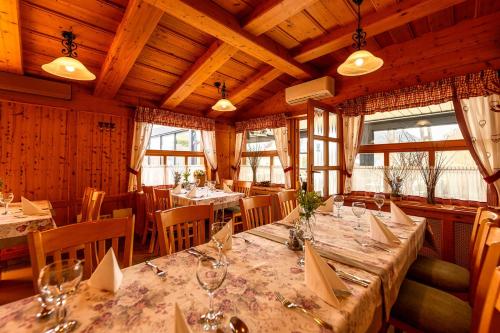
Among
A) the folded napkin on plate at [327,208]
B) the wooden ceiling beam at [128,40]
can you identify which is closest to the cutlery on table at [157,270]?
the folded napkin on plate at [327,208]

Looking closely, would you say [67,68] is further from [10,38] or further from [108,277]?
[108,277]

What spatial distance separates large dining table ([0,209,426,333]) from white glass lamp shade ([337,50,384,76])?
4.45 ft

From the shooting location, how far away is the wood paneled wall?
2.82 metres

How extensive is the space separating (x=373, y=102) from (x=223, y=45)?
6.79 ft

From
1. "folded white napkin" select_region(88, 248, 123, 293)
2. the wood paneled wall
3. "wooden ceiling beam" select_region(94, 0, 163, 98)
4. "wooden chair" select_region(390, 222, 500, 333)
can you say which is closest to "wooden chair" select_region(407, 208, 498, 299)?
"wooden chair" select_region(390, 222, 500, 333)

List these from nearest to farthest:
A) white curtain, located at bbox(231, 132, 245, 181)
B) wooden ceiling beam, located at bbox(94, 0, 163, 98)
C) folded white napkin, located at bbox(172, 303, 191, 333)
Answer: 1. folded white napkin, located at bbox(172, 303, 191, 333)
2. wooden ceiling beam, located at bbox(94, 0, 163, 98)
3. white curtain, located at bbox(231, 132, 245, 181)

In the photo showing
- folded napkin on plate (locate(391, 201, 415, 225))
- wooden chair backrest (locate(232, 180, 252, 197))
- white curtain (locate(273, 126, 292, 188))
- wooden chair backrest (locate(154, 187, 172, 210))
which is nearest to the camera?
folded napkin on plate (locate(391, 201, 415, 225))

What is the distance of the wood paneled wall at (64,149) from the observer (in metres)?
2.82

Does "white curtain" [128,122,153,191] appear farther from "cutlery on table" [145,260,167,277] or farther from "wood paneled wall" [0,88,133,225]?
"cutlery on table" [145,260,167,277]

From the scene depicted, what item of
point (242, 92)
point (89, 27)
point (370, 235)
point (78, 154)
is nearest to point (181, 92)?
point (242, 92)

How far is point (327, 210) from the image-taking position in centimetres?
199

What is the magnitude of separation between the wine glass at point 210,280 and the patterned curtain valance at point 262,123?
140 inches

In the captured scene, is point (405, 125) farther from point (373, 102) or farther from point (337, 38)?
point (337, 38)

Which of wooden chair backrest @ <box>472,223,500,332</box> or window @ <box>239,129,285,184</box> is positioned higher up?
window @ <box>239,129,285,184</box>
